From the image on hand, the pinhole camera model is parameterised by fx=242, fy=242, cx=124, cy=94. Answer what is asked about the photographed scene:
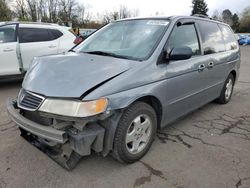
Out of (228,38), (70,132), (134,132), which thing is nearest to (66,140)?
(70,132)

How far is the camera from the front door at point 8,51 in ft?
20.2

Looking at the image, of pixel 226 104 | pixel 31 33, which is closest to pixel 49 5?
pixel 31 33

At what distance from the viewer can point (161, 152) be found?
3.24 meters

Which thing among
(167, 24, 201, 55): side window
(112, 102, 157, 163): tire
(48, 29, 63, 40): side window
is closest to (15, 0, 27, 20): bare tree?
(48, 29, 63, 40): side window

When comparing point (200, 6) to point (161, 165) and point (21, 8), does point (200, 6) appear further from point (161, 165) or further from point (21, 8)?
point (161, 165)

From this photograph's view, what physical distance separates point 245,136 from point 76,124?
110 inches

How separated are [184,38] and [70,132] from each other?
2.27 metres

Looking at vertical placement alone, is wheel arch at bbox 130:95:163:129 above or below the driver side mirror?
below

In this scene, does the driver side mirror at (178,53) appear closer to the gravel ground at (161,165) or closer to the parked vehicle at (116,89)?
the parked vehicle at (116,89)

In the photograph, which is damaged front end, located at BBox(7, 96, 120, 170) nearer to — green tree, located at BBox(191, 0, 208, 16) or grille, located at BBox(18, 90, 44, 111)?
grille, located at BBox(18, 90, 44, 111)

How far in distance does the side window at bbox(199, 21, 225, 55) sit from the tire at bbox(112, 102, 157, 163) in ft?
5.87

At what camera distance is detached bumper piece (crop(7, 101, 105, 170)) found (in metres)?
2.38

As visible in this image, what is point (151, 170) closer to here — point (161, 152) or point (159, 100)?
point (161, 152)

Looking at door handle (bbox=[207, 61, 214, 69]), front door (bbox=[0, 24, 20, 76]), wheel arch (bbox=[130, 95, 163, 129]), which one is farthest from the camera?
front door (bbox=[0, 24, 20, 76])
